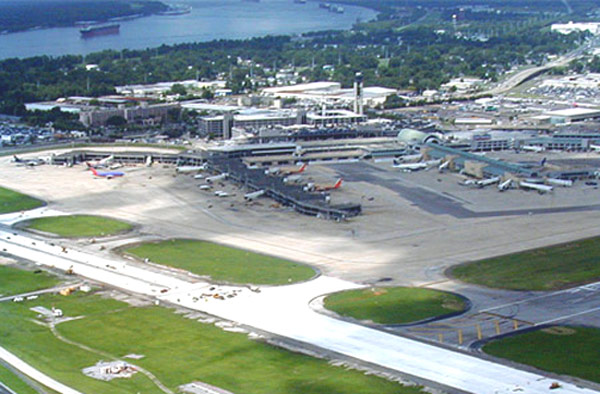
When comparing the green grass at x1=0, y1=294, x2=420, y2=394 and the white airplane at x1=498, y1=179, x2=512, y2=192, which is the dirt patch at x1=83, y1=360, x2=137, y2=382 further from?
the white airplane at x1=498, y1=179, x2=512, y2=192

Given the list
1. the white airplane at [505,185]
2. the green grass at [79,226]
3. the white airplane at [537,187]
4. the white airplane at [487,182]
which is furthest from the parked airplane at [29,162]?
the white airplane at [537,187]

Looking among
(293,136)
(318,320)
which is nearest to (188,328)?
(318,320)

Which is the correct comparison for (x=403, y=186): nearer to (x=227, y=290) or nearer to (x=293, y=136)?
(x=293, y=136)

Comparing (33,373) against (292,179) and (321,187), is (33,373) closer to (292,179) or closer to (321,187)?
(321,187)

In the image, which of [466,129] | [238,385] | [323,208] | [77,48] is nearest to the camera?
[238,385]

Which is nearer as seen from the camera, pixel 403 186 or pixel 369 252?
pixel 369 252

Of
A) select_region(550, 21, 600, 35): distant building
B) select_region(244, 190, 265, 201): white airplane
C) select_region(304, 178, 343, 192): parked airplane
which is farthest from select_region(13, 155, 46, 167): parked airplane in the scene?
select_region(550, 21, 600, 35): distant building
